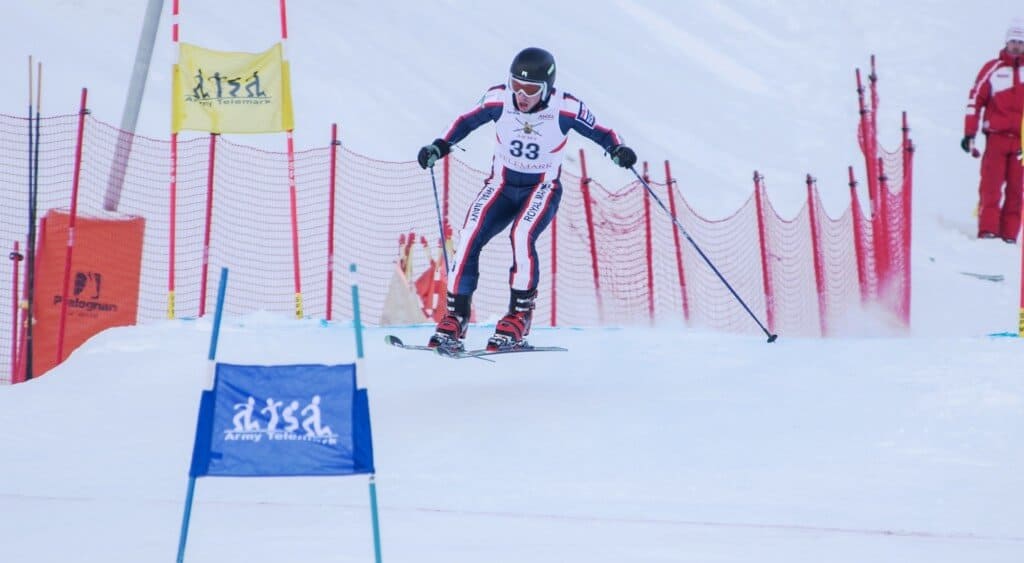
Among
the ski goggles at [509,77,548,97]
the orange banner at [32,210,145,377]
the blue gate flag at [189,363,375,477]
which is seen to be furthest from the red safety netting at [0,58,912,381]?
the blue gate flag at [189,363,375,477]

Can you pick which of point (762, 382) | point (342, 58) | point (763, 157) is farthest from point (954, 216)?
point (762, 382)

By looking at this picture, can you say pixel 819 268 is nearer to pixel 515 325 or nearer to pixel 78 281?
pixel 515 325

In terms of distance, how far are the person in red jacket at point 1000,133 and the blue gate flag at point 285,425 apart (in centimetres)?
830

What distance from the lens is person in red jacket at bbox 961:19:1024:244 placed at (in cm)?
1229

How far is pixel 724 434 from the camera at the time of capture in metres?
8.50

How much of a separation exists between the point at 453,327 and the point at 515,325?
44 centimetres

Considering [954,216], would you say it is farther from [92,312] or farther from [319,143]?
[92,312]

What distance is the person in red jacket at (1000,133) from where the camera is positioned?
12.3 meters

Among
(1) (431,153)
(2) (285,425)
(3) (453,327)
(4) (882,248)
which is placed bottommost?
(2) (285,425)

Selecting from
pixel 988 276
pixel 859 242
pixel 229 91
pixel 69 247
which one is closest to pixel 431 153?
pixel 229 91

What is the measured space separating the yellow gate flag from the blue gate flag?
7299mm

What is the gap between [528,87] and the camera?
9219 millimetres

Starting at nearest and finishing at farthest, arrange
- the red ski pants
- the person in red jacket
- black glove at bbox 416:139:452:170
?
black glove at bbox 416:139:452:170 → the person in red jacket → the red ski pants

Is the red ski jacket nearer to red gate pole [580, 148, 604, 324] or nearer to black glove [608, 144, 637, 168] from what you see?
red gate pole [580, 148, 604, 324]
